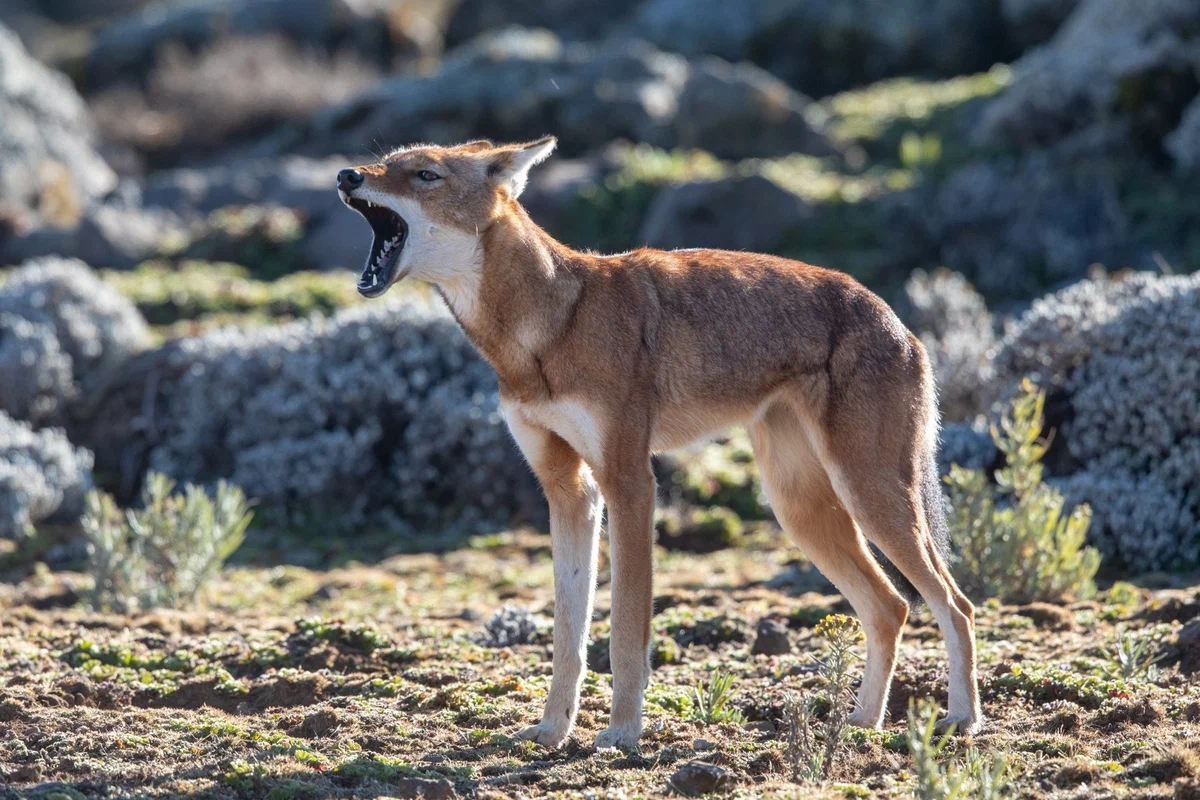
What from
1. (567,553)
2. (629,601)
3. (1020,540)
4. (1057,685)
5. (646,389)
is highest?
(646,389)

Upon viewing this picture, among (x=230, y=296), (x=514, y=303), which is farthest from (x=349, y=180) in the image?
(x=230, y=296)

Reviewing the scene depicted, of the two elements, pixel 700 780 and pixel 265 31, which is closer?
pixel 700 780

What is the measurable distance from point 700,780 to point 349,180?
271cm

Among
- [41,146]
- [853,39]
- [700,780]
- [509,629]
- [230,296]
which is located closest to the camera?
[700,780]

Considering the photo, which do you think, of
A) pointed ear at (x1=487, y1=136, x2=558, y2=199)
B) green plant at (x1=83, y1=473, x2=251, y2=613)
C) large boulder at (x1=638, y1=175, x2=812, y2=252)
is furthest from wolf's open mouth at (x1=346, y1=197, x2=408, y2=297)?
large boulder at (x1=638, y1=175, x2=812, y2=252)

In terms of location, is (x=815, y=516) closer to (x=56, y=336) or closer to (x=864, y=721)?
(x=864, y=721)

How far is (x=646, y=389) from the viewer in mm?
5973

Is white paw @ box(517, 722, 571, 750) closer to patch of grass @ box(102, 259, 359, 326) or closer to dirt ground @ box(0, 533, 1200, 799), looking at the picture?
dirt ground @ box(0, 533, 1200, 799)

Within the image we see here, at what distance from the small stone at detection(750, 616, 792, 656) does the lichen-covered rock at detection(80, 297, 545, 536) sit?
3.87m

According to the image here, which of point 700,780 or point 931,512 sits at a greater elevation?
point 931,512

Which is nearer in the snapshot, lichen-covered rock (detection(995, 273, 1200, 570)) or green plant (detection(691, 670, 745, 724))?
green plant (detection(691, 670, 745, 724))

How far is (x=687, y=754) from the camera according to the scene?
18.4 feet

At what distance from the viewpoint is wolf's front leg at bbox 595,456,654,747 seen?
18.8 feet

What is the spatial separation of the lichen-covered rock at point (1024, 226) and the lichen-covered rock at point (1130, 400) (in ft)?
14.3
